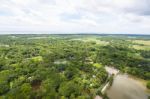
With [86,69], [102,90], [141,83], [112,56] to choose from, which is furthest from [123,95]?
[112,56]

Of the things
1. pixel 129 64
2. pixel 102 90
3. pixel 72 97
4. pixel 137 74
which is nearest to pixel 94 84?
pixel 102 90

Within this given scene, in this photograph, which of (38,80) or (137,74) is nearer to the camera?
(38,80)

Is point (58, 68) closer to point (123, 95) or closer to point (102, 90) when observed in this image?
point (102, 90)

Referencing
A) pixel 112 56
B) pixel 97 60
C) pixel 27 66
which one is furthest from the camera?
pixel 112 56

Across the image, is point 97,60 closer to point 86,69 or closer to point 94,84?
point 86,69

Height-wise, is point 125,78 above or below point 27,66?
below

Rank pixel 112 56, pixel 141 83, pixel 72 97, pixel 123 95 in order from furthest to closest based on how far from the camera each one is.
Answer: pixel 112 56 < pixel 141 83 < pixel 123 95 < pixel 72 97
